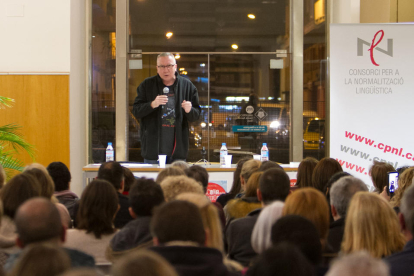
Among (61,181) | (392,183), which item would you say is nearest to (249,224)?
(392,183)

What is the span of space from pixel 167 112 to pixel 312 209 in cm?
346

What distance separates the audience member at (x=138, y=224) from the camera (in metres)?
2.43

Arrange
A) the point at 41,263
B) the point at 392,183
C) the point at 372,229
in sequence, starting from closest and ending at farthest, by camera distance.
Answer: the point at 41,263 < the point at 372,229 < the point at 392,183

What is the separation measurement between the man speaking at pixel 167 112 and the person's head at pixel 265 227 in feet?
10.4

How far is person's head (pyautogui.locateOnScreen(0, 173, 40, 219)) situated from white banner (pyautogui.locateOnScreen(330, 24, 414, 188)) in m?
4.05

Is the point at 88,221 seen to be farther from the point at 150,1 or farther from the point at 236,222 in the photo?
the point at 150,1

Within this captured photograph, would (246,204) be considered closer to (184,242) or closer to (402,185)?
(402,185)

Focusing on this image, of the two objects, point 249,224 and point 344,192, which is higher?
point 344,192

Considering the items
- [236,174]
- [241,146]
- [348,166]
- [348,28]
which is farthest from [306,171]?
[241,146]

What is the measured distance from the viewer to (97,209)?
261 cm

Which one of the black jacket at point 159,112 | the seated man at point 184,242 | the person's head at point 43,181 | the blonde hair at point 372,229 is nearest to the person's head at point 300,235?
the seated man at point 184,242

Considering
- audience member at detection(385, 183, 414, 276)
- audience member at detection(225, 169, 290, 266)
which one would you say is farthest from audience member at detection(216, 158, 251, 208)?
audience member at detection(385, 183, 414, 276)

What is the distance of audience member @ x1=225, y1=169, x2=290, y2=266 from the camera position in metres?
2.66

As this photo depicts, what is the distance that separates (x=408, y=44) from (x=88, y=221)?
473cm
